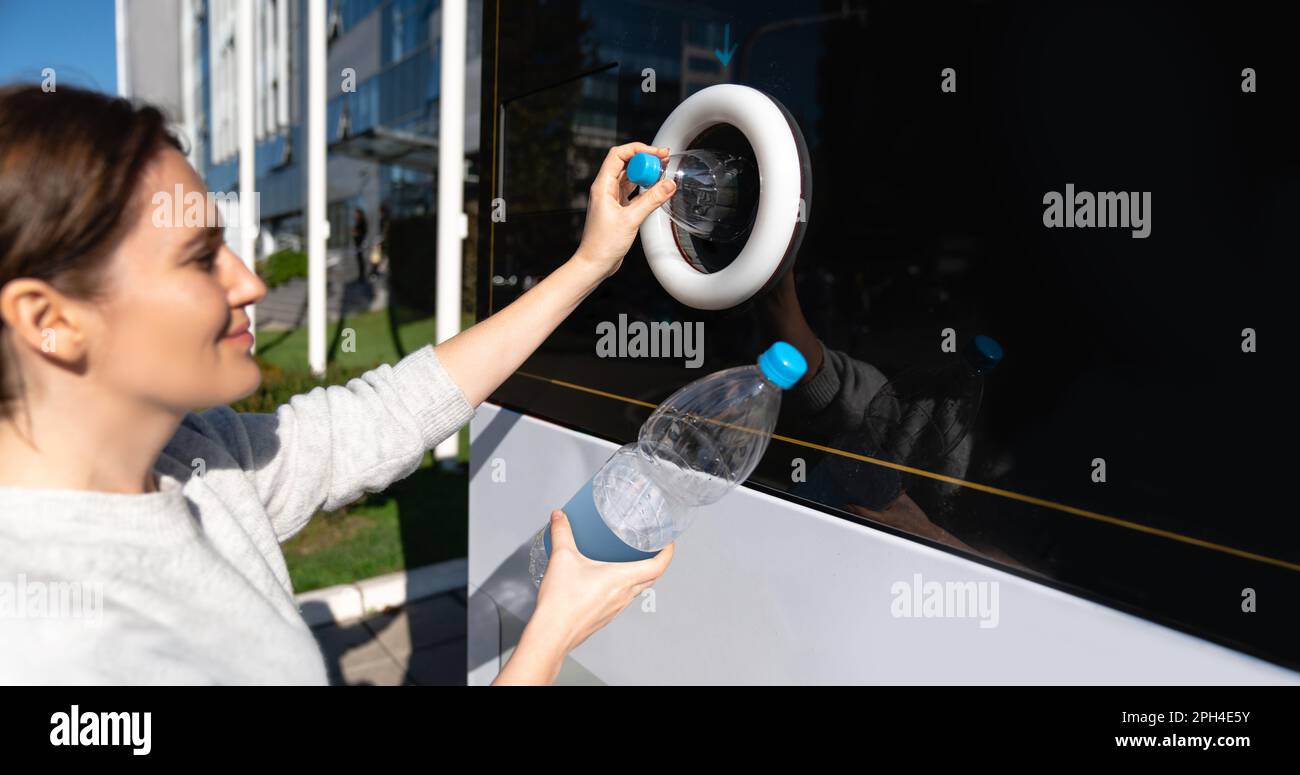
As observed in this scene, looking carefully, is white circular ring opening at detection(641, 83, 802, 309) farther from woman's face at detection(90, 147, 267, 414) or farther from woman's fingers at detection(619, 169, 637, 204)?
woman's face at detection(90, 147, 267, 414)

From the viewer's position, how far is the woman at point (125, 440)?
921mm

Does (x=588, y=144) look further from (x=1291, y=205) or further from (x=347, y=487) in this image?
(x=1291, y=205)

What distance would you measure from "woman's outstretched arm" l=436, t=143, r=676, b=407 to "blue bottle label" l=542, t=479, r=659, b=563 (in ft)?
1.02

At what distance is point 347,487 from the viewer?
151cm

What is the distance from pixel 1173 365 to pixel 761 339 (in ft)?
2.24

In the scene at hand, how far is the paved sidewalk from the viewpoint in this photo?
3.40m

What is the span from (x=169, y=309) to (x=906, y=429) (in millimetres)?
1060

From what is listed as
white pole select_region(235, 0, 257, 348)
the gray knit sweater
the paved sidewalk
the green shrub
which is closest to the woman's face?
the gray knit sweater

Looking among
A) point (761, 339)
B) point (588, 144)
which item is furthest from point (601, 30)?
point (761, 339)

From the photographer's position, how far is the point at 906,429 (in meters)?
1.30
